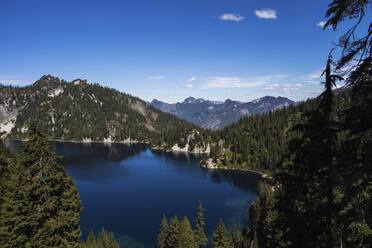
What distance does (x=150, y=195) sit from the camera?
112 metres

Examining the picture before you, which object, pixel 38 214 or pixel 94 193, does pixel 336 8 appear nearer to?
pixel 38 214

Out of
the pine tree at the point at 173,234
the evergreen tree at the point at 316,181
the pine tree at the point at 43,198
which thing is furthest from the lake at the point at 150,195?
the evergreen tree at the point at 316,181

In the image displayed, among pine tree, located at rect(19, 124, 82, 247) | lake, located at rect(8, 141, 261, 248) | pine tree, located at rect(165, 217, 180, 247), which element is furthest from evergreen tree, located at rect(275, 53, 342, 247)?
lake, located at rect(8, 141, 261, 248)

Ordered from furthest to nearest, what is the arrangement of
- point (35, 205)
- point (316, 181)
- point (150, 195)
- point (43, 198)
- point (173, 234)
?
1. point (150, 195)
2. point (173, 234)
3. point (43, 198)
4. point (35, 205)
5. point (316, 181)

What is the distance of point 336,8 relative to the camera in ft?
33.7

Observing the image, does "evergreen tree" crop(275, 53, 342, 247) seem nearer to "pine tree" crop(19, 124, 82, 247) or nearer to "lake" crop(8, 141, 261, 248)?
"pine tree" crop(19, 124, 82, 247)

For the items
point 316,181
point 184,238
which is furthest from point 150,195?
point 316,181

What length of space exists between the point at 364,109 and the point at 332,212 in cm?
517

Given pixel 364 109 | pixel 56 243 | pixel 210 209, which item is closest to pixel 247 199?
pixel 210 209

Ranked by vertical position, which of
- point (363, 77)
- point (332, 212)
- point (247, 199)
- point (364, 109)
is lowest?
point (247, 199)

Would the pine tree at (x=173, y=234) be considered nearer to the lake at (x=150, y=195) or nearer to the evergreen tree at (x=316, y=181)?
the lake at (x=150, y=195)

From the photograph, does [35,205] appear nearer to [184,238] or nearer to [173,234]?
[184,238]

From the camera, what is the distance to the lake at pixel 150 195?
3150 inches

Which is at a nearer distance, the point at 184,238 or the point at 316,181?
the point at 316,181
